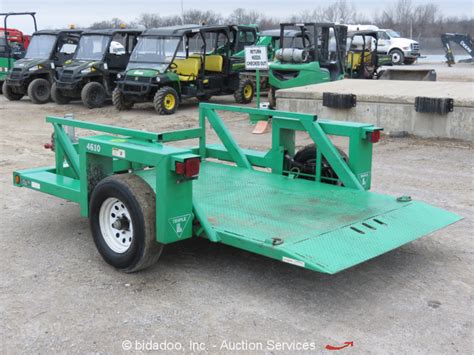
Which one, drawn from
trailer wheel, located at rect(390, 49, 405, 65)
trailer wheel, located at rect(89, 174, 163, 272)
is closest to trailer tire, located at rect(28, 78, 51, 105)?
trailer wheel, located at rect(89, 174, 163, 272)

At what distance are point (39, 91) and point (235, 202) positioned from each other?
13.2 m

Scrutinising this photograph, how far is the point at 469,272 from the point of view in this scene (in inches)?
192

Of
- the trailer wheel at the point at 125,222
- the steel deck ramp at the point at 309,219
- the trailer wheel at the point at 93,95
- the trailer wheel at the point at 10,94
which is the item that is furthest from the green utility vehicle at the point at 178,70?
the trailer wheel at the point at 125,222

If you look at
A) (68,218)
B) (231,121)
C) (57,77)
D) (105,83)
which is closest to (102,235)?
(68,218)

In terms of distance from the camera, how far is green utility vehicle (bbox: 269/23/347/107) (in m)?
14.3

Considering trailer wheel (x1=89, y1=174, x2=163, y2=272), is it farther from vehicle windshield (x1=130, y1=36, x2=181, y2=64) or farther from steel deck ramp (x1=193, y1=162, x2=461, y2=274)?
vehicle windshield (x1=130, y1=36, x2=181, y2=64)

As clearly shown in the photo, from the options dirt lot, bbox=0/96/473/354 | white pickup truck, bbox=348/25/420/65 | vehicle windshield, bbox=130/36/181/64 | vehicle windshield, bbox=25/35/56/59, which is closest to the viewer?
dirt lot, bbox=0/96/473/354

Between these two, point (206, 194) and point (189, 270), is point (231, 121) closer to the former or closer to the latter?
point (206, 194)

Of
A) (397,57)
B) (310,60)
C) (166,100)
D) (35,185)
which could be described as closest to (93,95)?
(166,100)

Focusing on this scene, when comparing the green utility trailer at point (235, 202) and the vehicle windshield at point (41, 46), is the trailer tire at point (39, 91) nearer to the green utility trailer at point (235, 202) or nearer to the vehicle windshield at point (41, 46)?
the vehicle windshield at point (41, 46)

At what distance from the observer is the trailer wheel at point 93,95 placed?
52.1ft

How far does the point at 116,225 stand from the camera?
189 inches

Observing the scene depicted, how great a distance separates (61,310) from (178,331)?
84 centimetres

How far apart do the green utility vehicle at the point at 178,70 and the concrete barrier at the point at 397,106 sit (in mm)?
3276
